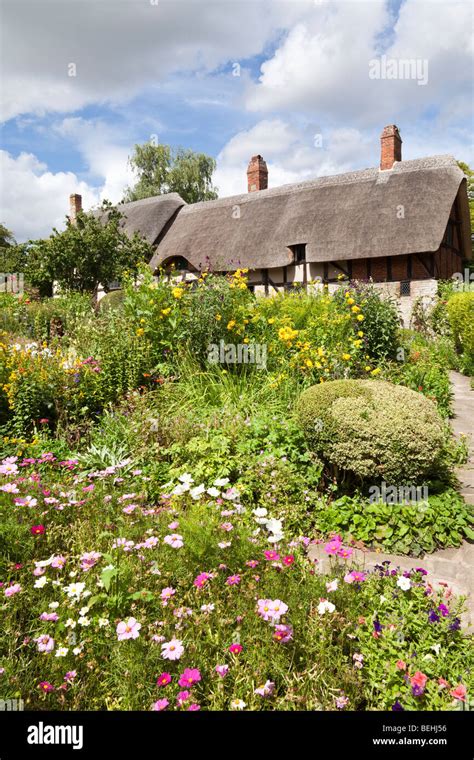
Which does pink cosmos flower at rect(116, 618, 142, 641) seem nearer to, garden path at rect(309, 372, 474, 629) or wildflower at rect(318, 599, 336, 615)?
wildflower at rect(318, 599, 336, 615)

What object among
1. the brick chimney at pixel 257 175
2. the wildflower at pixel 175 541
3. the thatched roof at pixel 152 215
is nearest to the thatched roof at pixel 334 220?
the thatched roof at pixel 152 215

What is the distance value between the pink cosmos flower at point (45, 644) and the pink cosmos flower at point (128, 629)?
0.28 meters

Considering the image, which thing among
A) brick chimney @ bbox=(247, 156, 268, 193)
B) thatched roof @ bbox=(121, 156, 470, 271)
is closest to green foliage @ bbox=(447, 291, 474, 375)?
thatched roof @ bbox=(121, 156, 470, 271)

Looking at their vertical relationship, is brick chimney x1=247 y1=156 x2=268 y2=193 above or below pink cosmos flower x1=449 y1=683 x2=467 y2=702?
above

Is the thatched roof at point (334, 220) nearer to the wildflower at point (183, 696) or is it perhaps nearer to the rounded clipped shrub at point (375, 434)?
the rounded clipped shrub at point (375, 434)

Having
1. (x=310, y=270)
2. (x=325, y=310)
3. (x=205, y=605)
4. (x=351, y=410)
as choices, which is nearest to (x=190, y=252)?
(x=310, y=270)

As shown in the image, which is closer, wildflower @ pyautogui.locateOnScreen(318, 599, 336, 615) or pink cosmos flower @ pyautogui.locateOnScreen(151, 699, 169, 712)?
pink cosmos flower @ pyautogui.locateOnScreen(151, 699, 169, 712)

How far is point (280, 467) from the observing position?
399 cm

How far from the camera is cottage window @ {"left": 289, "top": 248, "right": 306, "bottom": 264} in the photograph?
18.1 m

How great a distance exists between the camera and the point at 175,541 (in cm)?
269

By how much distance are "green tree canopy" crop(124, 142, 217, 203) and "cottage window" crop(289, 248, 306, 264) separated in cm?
1536

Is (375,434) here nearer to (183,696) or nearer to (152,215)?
(183,696)
